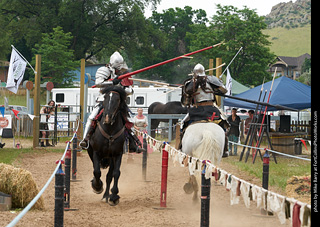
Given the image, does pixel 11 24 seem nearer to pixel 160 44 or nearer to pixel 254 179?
pixel 160 44

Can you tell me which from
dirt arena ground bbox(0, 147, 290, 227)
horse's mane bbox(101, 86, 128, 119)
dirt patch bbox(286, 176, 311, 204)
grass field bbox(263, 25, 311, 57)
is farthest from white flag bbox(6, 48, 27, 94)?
grass field bbox(263, 25, 311, 57)

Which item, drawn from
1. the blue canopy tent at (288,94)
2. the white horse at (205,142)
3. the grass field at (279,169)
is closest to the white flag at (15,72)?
the grass field at (279,169)

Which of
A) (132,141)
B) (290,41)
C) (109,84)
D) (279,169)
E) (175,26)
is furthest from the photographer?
(290,41)

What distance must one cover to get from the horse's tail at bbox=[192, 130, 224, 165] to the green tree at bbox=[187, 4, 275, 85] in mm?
39773

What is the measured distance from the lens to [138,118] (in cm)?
1658

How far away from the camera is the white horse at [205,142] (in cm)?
807

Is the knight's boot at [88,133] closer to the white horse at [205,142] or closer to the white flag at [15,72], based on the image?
the white horse at [205,142]

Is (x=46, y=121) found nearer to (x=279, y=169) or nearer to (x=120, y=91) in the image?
(x=279, y=169)

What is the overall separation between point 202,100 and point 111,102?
1716 mm

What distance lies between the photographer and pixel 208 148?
8047mm

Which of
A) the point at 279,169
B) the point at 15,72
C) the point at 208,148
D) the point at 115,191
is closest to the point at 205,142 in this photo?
the point at 208,148

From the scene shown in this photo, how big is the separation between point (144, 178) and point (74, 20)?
140 ft

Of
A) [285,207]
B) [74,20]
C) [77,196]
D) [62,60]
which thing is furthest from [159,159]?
[74,20]

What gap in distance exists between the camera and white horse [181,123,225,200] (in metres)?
8.07
